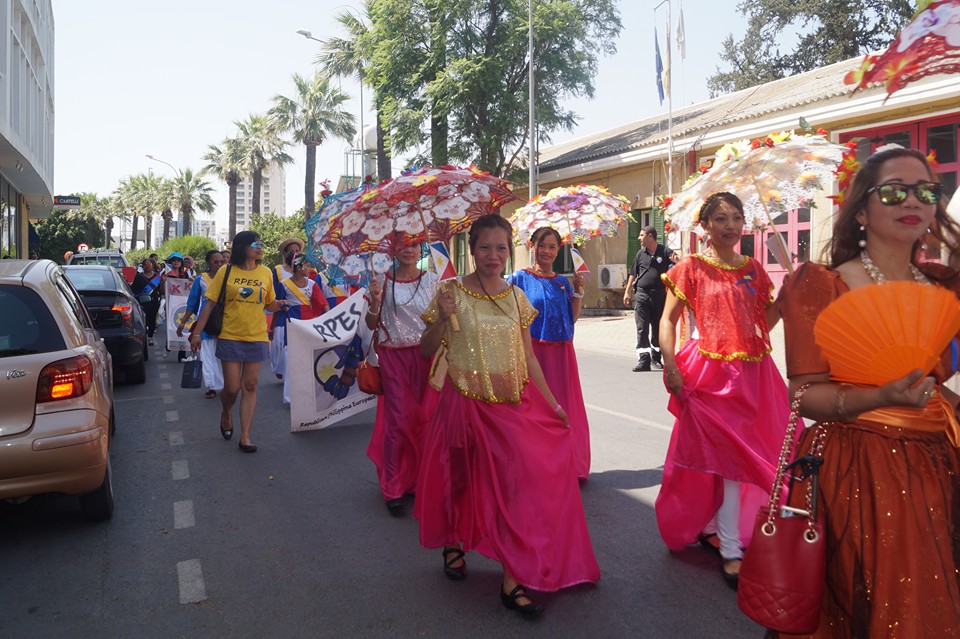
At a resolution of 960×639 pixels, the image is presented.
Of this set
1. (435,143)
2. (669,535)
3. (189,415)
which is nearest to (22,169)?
(435,143)

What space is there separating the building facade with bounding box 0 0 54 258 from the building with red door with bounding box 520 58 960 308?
1456 centimetres

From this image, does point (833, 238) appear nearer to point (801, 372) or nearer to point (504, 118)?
point (801, 372)

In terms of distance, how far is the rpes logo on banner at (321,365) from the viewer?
25.6ft

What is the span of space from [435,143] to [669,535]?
75.0ft

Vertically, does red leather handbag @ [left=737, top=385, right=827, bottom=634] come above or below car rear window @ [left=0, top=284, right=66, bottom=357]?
below

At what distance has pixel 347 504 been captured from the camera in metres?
5.45

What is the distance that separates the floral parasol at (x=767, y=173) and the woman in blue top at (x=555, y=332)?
1.44 m

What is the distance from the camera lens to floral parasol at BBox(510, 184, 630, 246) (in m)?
6.93

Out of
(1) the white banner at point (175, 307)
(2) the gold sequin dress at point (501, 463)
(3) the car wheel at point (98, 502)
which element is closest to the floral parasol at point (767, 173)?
(2) the gold sequin dress at point (501, 463)

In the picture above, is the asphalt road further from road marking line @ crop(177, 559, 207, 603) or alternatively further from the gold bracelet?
the gold bracelet

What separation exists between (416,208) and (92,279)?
8099 mm

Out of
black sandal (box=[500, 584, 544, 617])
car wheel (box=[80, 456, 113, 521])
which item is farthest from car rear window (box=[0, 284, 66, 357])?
black sandal (box=[500, 584, 544, 617])

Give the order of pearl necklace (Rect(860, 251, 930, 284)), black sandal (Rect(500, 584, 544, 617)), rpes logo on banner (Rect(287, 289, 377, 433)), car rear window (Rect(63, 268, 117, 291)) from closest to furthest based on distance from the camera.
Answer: pearl necklace (Rect(860, 251, 930, 284))
black sandal (Rect(500, 584, 544, 617))
rpes logo on banner (Rect(287, 289, 377, 433))
car rear window (Rect(63, 268, 117, 291))

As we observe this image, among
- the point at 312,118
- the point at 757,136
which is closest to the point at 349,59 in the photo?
the point at 312,118
